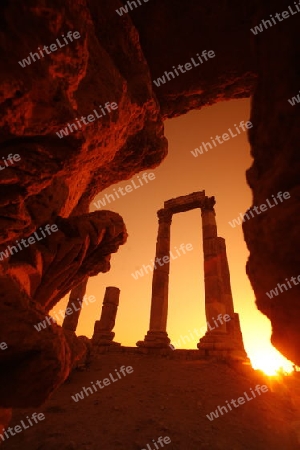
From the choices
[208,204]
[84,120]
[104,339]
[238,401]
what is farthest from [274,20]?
[104,339]

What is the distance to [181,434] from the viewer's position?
5488mm

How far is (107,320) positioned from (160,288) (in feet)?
13.9

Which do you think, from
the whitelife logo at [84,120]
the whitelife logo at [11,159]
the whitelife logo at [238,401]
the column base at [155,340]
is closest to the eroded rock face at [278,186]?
the whitelife logo at [84,120]

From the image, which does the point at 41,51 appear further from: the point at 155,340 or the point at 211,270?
the point at 211,270

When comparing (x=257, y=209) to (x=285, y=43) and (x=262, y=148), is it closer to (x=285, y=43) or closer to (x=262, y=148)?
(x=262, y=148)

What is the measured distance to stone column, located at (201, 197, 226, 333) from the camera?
13.1 meters

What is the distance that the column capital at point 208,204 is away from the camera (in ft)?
54.8

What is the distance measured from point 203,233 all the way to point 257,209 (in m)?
14.9

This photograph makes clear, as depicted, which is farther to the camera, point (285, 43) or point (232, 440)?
point (232, 440)

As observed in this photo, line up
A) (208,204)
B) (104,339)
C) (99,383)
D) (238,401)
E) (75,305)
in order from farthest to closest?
(75,305), (208,204), (104,339), (99,383), (238,401)

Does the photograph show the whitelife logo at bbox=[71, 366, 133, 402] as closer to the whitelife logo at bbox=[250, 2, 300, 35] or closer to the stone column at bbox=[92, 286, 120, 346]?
the stone column at bbox=[92, 286, 120, 346]

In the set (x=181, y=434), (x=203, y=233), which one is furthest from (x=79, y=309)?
(x=181, y=434)

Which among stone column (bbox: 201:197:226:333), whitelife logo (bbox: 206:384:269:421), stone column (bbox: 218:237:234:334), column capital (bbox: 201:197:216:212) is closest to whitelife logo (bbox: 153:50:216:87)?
whitelife logo (bbox: 206:384:269:421)

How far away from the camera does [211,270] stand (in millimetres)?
14453
